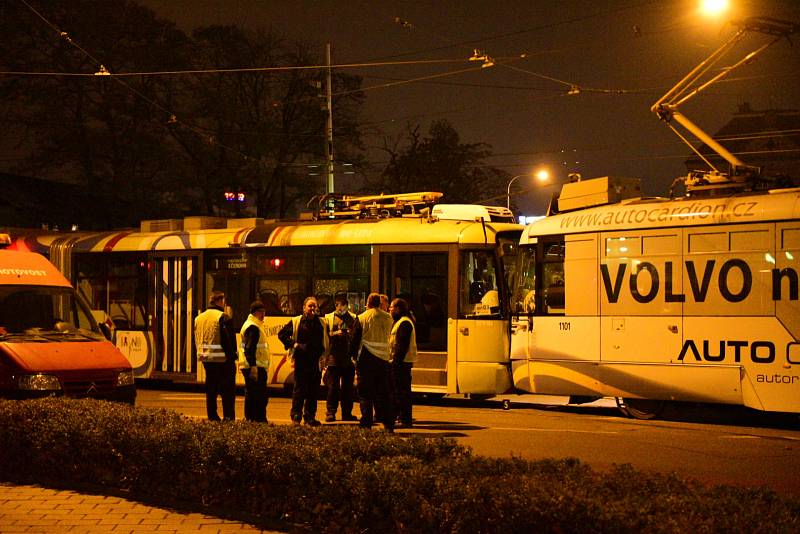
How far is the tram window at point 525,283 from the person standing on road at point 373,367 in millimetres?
3989

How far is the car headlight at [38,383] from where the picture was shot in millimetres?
12016

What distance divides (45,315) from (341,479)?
26.2 feet

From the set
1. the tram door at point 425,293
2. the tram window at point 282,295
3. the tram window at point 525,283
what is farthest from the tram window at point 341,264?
the tram window at point 525,283

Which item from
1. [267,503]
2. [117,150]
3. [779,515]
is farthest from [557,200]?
[117,150]

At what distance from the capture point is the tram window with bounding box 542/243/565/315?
1588 cm

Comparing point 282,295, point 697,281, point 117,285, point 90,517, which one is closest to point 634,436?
point 697,281

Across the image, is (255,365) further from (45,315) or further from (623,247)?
(623,247)

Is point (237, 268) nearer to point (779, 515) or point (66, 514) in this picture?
point (66, 514)

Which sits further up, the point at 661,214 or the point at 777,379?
the point at 661,214

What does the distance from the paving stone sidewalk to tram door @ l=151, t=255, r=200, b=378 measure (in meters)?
11.3

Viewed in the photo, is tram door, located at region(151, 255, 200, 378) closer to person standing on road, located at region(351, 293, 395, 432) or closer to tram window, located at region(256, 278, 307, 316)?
tram window, located at region(256, 278, 307, 316)

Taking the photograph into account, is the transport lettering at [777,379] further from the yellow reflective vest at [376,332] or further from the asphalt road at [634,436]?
the yellow reflective vest at [376,332]

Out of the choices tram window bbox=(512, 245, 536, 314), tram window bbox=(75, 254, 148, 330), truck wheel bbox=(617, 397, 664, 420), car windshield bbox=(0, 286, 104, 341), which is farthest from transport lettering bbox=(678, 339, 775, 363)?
tram window bbox=(75, 254, 148, 330)

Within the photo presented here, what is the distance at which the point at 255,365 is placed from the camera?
42.9 feet
